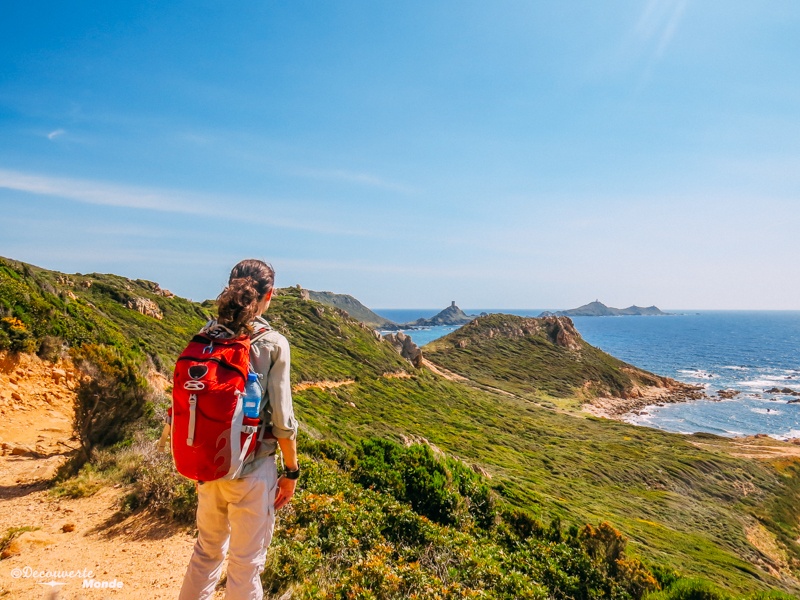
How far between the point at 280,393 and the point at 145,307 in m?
43.0

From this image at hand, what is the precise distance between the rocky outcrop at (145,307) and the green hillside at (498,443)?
2.68 feet

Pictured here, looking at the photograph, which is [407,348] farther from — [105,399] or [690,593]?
[690,593]

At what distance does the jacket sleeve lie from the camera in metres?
2.55

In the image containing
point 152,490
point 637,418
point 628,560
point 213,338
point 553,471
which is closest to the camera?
point 213,338

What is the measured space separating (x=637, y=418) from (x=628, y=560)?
63949mm

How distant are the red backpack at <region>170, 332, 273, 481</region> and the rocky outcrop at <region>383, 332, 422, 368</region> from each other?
205 feet

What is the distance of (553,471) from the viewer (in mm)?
31453

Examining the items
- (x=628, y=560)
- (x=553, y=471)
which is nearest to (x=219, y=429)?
(x=628, y=560)

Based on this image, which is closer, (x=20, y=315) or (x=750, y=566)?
(x=20, y=315)

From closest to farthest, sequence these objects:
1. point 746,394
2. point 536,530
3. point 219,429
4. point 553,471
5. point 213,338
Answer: point 219,429, point 213,338, point 536,530, point 553,471, point 746,394

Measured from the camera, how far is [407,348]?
66688mm

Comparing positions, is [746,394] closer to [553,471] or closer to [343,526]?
[553,471]

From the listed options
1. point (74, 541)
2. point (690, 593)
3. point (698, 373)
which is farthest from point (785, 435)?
point (74, 541)

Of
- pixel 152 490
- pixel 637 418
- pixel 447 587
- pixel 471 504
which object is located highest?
pixel 152 490
